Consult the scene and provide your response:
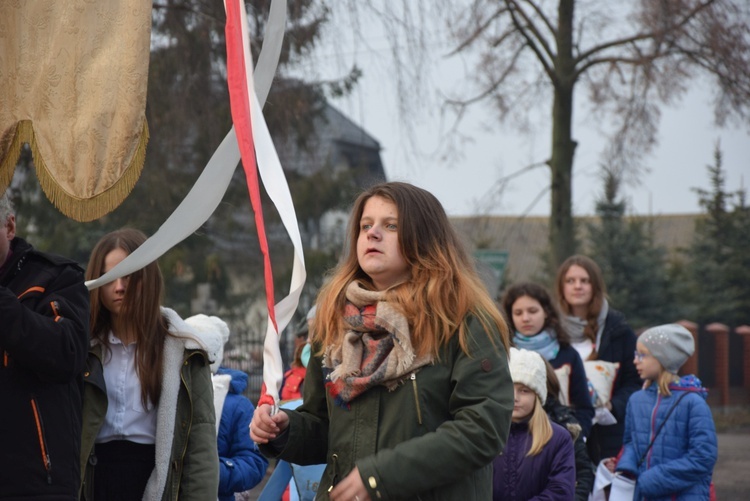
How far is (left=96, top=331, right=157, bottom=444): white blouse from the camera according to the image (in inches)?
150

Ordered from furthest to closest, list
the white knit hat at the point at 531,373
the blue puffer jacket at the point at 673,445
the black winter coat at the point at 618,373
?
the black winter coat at the point at 618,373 < the blue puffer jacket at the point at 673,445 < the white knit hat at the point at 531,373

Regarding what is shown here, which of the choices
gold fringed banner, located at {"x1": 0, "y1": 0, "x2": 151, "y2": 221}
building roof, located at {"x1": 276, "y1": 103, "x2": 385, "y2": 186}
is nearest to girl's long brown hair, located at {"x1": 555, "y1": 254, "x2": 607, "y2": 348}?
gold fringed banner, located at {"x1": 0, "y1": 0, "x2": 151, "y2": 221}

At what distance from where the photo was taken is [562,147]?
1666 centimetres

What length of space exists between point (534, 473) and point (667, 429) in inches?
49.8

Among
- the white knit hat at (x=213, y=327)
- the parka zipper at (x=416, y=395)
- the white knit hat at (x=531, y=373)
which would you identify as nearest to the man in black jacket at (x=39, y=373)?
the parka zipper at (x=416, y=395)

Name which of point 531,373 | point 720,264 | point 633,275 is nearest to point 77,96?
point 531,373

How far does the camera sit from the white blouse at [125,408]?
12.5 ft

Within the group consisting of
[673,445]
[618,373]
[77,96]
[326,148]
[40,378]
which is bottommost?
[673,445]

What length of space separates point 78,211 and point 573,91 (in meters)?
13.6

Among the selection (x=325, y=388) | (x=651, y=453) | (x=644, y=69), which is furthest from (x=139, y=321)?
(x=644, y=69)

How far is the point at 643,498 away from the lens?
590 centimetres

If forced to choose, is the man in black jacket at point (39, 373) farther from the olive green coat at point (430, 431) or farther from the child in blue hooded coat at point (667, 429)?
the child in blue hooded coat at point (667, 429)

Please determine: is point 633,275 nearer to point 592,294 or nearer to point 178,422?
point 592,294

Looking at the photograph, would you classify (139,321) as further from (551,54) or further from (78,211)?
(551,54)
